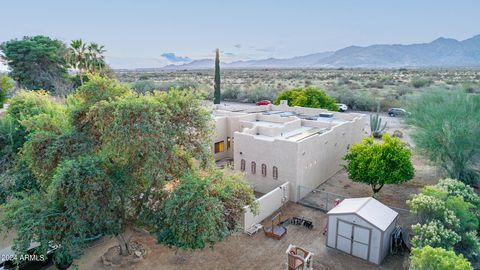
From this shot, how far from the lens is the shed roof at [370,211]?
562 inches

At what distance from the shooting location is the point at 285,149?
1978 centimetres

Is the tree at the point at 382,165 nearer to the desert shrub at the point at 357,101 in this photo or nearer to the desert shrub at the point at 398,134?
the desert shrub at the point at 398,134

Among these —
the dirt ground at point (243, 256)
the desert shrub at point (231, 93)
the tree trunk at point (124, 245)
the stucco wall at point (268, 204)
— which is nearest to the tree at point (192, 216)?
the dirt ground at point (243, 256)

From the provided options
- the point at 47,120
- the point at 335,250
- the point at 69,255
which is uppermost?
the point at 47,120

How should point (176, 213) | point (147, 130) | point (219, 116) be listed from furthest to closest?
point (219, 116) < point (176, 213) < point (147, 130)

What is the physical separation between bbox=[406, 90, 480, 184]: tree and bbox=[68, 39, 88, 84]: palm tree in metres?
35.6

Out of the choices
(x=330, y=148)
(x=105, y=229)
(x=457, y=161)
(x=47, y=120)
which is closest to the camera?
(x=105, y=229)

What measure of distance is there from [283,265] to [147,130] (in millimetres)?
8338

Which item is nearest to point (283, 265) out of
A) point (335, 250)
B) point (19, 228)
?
point (335, 250)

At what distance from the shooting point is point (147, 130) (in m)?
10.5

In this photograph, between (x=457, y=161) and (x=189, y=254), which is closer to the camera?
(x=189, y=254)

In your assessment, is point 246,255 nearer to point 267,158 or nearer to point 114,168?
point 114,168

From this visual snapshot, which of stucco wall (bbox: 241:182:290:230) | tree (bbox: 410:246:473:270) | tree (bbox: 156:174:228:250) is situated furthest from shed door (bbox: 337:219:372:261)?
tree (bbox: 156:174:228:250)

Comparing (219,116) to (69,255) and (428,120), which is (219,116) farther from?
(69,255)
